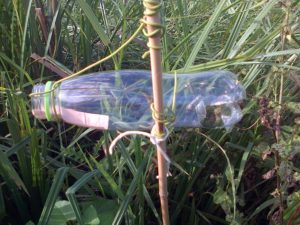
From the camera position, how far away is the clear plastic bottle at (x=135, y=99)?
3.18 ft

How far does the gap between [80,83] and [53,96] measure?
0.09 m

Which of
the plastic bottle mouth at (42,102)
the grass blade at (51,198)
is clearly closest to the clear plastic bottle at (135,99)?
the plastic bottle mouth at (42,102)

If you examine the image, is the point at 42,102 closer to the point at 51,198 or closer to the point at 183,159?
the point at 51,198

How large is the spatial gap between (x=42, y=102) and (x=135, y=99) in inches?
7.1

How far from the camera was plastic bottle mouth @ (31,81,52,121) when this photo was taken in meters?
0.96

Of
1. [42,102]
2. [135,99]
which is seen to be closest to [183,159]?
[135,99]

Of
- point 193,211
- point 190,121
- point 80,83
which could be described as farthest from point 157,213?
point 80,83

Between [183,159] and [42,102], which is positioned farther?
[183,159]

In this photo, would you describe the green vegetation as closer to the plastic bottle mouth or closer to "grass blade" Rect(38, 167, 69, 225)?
"grass blade" Rect(38, 167, 69, 225)

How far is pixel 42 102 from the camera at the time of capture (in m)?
0.97

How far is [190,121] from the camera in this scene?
1.11 metres

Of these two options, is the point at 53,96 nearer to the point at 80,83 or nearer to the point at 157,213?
the point at 80,83

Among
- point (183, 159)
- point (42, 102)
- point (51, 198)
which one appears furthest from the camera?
point (183, 159)

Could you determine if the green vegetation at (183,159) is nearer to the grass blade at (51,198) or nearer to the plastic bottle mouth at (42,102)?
the grass blade at (51,198)
